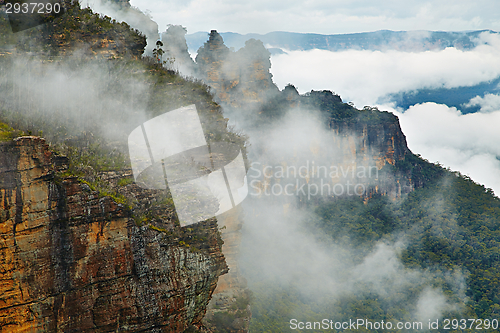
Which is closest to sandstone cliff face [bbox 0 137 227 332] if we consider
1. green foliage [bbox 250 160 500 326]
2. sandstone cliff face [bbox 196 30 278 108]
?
green foliage [bbox 250 160 500 326]

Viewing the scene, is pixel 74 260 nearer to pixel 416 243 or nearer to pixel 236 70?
pixel 416 243

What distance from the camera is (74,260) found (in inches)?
375

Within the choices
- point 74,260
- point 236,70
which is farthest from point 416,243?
point 74,260

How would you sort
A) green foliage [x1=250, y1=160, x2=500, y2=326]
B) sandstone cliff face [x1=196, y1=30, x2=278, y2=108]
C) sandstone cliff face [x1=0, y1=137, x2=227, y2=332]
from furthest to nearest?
1. sandstone cliff face [x1=196, y1=30, x2=278, y2=108]
2. green foliage [x1=250, y1=160, x2=500, y2=326]
3. sandstone cliff face [x1=0, y1=137, x2=227, y2=332]

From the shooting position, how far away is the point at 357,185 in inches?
2432

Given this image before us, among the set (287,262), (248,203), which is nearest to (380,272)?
(287,262)

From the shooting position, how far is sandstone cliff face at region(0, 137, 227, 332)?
346 inches

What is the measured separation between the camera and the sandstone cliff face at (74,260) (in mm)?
8789

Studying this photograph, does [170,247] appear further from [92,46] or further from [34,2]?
[34,2]

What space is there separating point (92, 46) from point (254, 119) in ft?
149

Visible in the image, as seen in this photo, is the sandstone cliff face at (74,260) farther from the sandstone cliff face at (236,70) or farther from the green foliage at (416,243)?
the sandstone cliff face at (236,70)

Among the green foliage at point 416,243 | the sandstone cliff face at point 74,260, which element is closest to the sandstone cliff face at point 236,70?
the green foliage at point 416,243

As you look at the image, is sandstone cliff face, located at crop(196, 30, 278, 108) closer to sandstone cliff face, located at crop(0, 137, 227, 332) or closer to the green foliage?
the green foliage

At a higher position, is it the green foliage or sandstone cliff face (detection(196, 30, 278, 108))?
sandstone cliff face (detection(196, 30, 278, 108))
